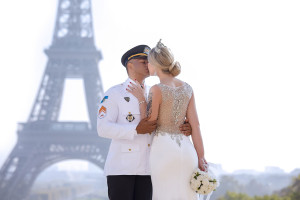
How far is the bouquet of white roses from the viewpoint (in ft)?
7.26

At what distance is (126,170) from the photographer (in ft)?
8.03

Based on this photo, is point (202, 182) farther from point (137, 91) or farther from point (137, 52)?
point (137, 52)

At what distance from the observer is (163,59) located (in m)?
2.32

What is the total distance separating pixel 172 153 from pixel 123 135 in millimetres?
344

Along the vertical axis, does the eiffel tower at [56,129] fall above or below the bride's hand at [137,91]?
above

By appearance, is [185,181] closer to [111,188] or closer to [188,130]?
[188,130]

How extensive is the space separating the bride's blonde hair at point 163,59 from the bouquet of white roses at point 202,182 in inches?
24.9

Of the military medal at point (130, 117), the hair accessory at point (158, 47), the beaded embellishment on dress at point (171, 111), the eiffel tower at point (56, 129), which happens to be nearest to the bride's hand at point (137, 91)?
the military medal at point (130, 117)

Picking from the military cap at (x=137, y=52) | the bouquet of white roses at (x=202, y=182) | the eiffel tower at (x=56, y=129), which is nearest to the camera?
the bouquet of white roses at (x=202, y=182)

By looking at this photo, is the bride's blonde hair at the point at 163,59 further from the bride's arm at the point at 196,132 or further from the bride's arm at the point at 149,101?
the bride's arm at the point at 196,132

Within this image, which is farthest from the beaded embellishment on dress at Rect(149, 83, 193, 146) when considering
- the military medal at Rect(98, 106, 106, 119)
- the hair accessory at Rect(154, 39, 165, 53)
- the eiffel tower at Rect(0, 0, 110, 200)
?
the eiffel tower at Rect(0, 0, 110, 200)

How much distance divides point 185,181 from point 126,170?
0.40 meters

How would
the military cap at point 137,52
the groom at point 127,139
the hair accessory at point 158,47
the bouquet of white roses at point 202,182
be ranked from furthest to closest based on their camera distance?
the military cap at point 137,52 < the groom at point 127,139 < the hair accessory at point 158,47 < the bouquet of white roses at point 202,182

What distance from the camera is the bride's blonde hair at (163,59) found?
2.31 m
